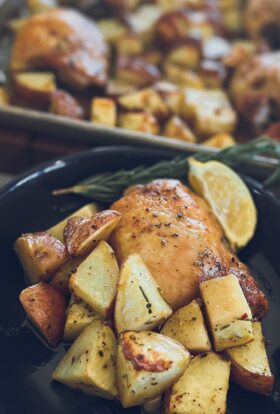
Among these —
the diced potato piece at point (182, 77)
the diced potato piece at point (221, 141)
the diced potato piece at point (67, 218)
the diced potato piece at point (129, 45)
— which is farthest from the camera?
the diced potato piece at point (129, 45)

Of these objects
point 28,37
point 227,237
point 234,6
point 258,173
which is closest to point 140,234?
point 227,237

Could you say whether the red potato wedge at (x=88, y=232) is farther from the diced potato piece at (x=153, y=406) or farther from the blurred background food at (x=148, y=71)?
the blurred background food at (x=148, y=71)

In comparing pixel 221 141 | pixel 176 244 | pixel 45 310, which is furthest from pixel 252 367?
pixel 221 141

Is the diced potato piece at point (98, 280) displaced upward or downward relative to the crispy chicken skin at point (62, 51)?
downward

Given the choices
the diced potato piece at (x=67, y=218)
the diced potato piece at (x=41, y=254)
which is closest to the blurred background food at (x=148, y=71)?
the diced potato piece at (x=67, y=218)

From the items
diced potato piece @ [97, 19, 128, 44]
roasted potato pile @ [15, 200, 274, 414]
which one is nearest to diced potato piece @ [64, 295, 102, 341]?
roasted potato pile @ [15, 200, 274, 414]

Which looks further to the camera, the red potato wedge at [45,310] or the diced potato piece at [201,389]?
the red potato wedge at [45,310]

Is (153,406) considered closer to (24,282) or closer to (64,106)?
(24,282)

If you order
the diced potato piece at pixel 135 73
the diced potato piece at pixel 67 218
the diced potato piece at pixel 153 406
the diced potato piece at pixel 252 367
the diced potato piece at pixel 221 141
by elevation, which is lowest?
the diced potato piece at pixel 153 406
